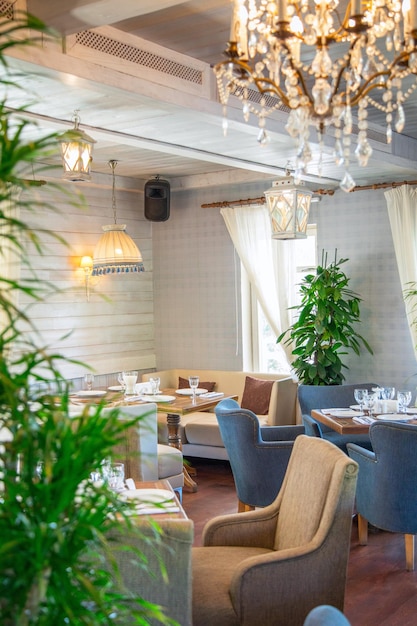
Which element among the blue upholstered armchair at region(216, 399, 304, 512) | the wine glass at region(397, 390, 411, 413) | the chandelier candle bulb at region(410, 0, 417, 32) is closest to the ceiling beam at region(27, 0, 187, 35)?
the chandelier candle bulb at region(410, 0, 417, 32)

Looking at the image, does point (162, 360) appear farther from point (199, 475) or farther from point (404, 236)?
point (404, 236)

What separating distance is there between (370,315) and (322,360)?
2.14 ft

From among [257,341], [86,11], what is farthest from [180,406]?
[86,11]

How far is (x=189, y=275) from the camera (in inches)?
336

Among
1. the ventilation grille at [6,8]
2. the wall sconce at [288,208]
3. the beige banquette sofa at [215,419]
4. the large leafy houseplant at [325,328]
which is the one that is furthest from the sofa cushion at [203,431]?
the ventilation grille at [6,8]

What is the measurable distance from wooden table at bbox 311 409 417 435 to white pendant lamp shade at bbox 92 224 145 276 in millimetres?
2609

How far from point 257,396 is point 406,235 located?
6.56 ft

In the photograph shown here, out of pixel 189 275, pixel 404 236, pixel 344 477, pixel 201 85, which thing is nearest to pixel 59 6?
pixel 201 85

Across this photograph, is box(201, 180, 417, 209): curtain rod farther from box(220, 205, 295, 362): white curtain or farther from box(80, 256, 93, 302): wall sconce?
box(80, 256, 93, 302): wall sconce

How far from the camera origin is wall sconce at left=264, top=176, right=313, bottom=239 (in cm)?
545

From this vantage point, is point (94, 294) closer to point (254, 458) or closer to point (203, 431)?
point (203, 431)

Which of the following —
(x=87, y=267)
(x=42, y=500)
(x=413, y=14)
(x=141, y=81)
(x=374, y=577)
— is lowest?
(x=374, y=577)

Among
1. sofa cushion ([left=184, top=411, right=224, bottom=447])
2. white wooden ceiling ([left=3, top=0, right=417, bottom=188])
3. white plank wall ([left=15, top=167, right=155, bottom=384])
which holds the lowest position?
sofa cushion ([left=184, top=411, right=224, bottom=447])

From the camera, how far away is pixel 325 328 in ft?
23.2
